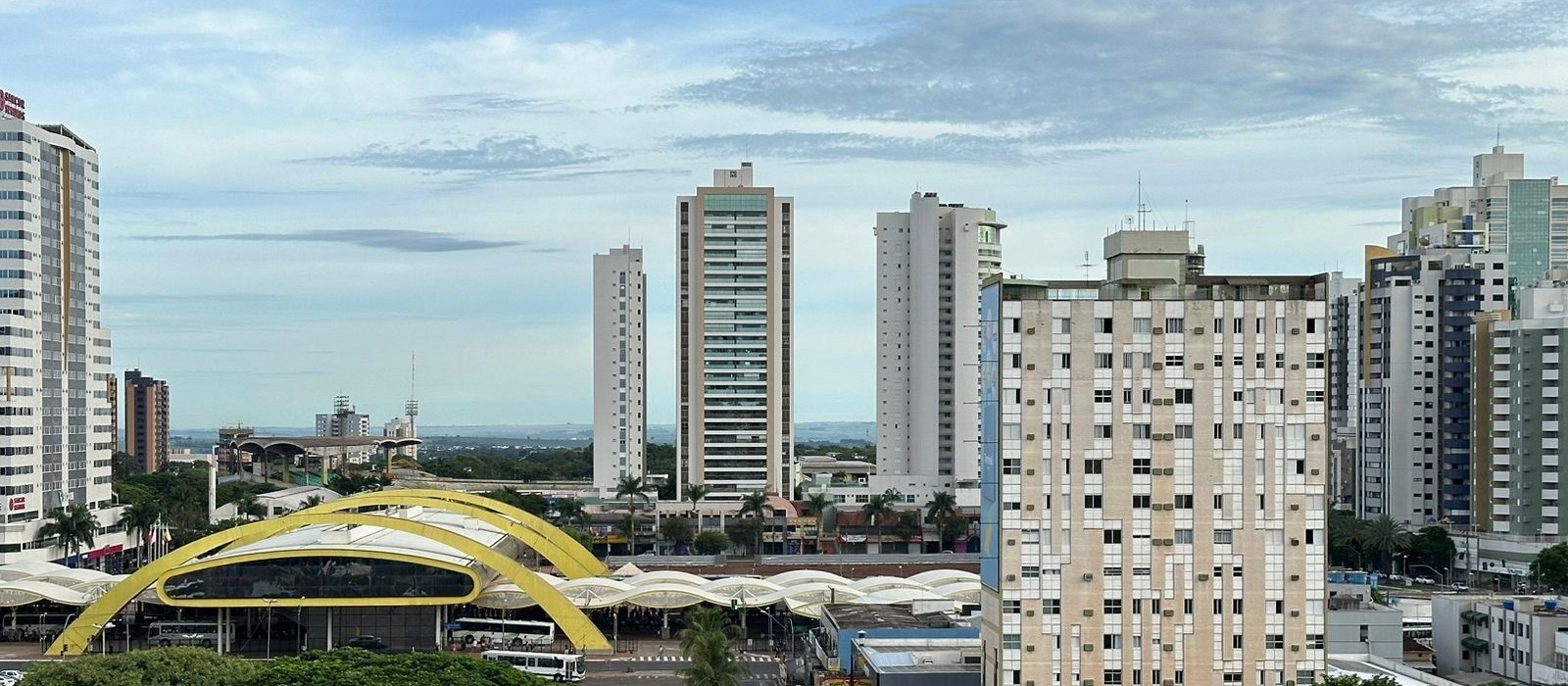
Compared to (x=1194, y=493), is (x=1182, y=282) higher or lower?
higher

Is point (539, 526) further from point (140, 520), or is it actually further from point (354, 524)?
point (140, 520)

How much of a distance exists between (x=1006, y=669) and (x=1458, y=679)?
80.7 feet

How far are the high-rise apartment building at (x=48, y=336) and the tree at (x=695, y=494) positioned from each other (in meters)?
36.1

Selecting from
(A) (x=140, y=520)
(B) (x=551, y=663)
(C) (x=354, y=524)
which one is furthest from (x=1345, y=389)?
(A) (x=140, y=520)

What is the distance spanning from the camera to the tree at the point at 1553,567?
3351 inches

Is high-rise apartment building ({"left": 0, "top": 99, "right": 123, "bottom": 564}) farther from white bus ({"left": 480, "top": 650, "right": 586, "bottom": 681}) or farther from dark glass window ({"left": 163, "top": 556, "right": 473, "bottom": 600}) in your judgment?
white bus ({"left": 480, "top": 650, "right": 586, "bottom": 681})

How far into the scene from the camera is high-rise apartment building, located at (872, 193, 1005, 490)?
127m

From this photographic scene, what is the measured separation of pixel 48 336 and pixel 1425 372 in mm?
81366

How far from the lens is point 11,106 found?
9150 centimetres

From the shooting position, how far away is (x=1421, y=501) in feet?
354

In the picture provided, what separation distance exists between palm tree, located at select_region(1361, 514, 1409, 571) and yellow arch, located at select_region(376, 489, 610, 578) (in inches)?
1694

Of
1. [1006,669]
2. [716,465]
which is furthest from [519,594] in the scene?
[716,465]

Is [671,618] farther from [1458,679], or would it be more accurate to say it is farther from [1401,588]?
[1401,588]

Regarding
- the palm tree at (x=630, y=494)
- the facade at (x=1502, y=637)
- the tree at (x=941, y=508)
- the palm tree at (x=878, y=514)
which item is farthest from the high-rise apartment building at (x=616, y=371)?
the facade at (x=1502, y=637)
